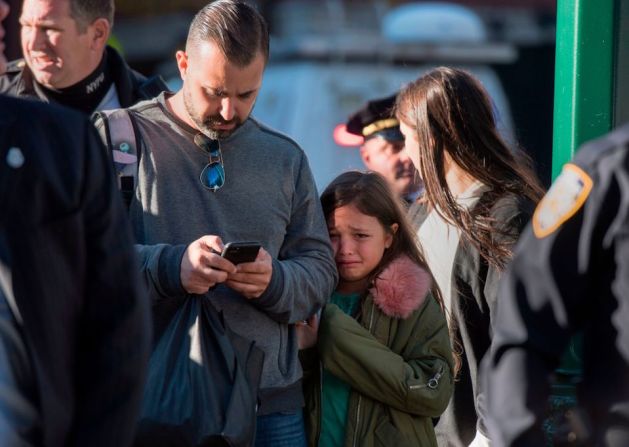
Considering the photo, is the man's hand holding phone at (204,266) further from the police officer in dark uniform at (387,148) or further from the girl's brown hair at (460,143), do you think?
the police officer in dark uniform at (387,148)

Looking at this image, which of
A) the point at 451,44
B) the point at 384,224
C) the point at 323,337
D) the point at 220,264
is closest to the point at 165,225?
the point at 220,264

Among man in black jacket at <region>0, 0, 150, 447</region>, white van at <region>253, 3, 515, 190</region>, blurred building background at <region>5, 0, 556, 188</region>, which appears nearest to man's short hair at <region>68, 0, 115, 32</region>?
man in black jacket at <region>0, 0, 150, 447</region>

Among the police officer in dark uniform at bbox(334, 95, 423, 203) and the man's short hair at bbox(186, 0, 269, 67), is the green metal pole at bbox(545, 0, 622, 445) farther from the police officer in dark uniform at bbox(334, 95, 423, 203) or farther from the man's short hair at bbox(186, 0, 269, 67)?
the police officer in dark uniform at bbox(334, 95, 423, 203)

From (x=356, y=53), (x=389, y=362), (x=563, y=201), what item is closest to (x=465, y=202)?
(x=389, y=362)

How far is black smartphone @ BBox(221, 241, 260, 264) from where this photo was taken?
3150 mm

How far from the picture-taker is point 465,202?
3.86m

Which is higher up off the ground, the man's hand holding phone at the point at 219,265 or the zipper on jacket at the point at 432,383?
the man's hand holding phone at the point at 219,265

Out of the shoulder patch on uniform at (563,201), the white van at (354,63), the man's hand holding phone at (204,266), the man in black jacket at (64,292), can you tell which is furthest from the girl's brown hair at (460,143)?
the white van at (354,63)

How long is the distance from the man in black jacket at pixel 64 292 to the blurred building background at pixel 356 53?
10.1 m

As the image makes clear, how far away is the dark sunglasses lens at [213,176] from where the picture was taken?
3.35 metres

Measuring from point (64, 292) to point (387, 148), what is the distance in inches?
118

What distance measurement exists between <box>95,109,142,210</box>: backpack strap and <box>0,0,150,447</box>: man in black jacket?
3.09ft

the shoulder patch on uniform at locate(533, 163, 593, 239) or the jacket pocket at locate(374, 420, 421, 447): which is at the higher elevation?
the shoulder patch on uniform at locate(533, 163, 593, 239)

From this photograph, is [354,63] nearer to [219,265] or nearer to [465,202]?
[465,202]
